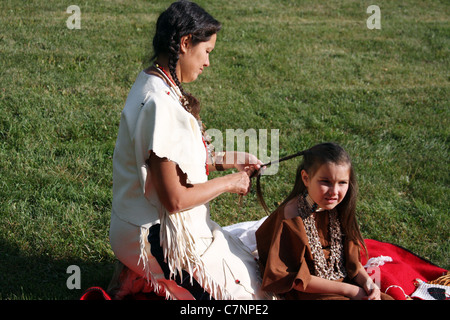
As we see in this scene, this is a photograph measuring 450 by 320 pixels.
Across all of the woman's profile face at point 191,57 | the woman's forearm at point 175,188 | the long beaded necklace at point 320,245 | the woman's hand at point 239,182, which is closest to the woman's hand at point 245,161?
the woman's hand at point 239,182

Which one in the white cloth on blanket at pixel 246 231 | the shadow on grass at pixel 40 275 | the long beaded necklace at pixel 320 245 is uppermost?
the long beaded necklace at pixel 320 245

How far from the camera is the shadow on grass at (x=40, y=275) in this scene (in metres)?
3.44

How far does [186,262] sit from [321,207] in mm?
965

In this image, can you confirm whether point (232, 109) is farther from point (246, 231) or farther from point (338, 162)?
point (338, 162)

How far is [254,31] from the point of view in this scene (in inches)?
372

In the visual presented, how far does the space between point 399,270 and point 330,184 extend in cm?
117

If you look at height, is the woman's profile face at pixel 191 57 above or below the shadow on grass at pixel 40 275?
above

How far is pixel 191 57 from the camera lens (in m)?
2.94

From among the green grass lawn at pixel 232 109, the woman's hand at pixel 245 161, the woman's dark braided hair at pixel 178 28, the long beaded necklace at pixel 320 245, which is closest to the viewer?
the woman's dark braided hair at pixel 178 28

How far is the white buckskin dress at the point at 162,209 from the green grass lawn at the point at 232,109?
1.87 ft

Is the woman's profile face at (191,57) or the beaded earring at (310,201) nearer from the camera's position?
the woman's profile face at (191,57)

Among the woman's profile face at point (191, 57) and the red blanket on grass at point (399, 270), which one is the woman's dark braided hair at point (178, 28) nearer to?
the woman's profile face at point (191, 57)
